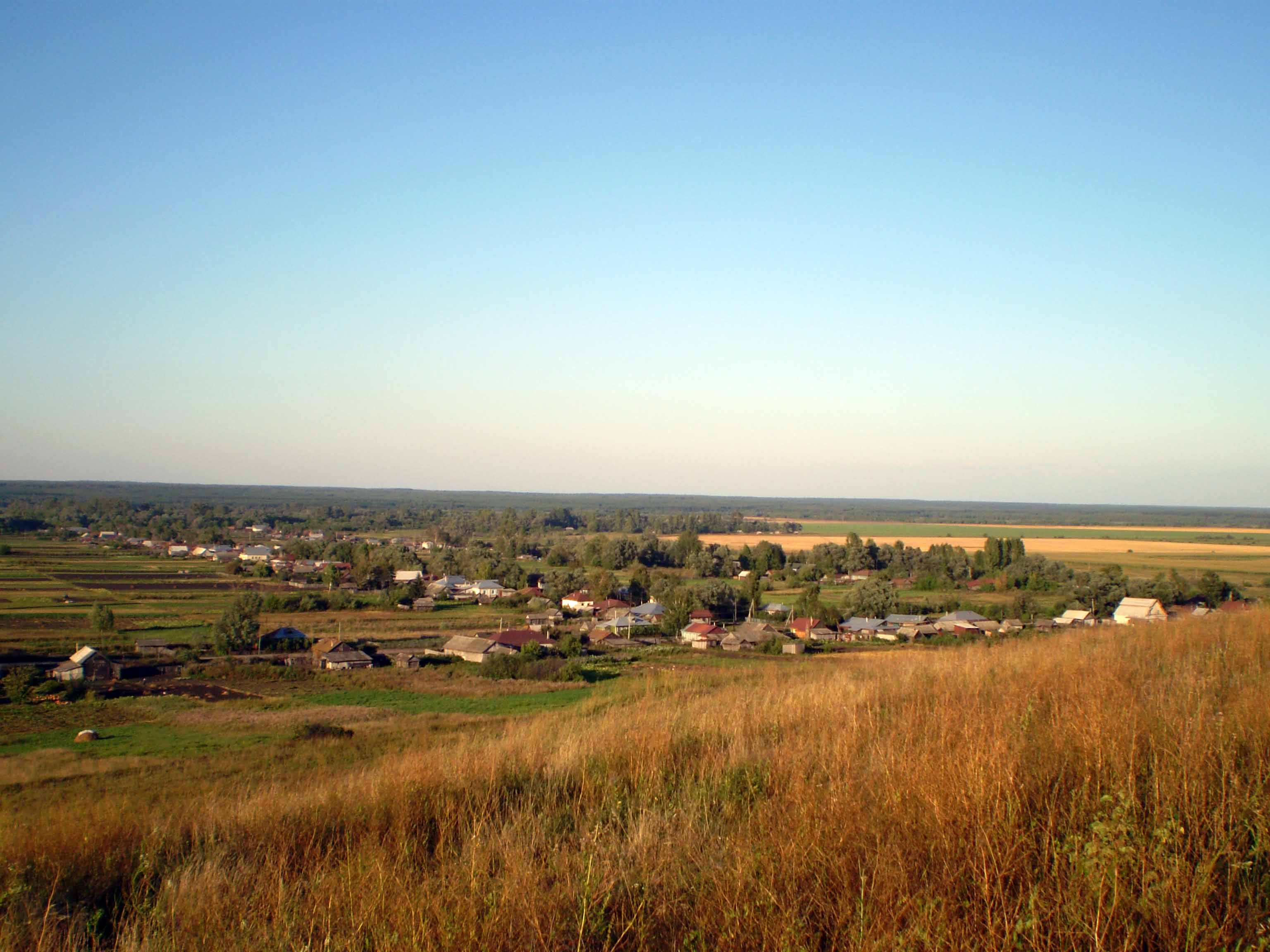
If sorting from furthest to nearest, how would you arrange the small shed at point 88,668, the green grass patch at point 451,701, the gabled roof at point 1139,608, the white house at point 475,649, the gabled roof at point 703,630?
the gabled roof at point 703,630, the gabled roof at point 1139,608, the white house at point 475,649, the small shed at point 88,668, the green grass patch at point 451,701

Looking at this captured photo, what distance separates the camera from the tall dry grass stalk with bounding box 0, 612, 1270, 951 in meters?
2.45

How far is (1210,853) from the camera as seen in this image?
2617 millimetres

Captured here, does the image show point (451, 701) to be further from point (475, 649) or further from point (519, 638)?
point (519, 638)

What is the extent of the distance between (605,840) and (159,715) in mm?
24003

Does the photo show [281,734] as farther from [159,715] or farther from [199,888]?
[199,888]

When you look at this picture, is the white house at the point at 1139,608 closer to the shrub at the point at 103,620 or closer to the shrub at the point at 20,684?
the shrub at the point at 20,684

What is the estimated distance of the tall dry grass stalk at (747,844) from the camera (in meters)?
2.45

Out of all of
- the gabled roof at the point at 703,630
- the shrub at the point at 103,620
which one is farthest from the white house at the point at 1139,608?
the shrub at the point at 103,620

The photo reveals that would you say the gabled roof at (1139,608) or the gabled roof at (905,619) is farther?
the gabled roof at (905,619)

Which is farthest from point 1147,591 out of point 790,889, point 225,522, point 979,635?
point 225,522

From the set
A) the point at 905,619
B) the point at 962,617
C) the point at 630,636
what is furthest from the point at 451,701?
the point at 962,617

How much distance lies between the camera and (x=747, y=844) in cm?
310

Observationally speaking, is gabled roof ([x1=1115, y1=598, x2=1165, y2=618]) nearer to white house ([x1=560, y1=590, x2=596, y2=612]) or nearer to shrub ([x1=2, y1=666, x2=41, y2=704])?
white house ([x1=560, y1=590, x2=596, y2=612])

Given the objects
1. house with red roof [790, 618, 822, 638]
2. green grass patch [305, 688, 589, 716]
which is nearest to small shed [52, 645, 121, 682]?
green grass patch [305, 688, 589, 716]
